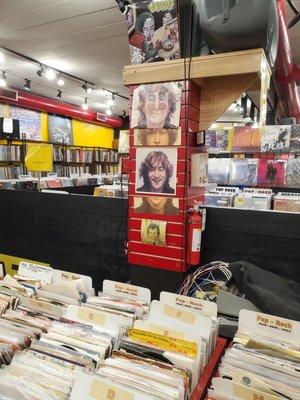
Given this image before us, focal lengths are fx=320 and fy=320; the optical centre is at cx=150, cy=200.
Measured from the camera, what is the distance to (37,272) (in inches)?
60.0

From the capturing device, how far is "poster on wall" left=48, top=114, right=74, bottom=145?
8148mm

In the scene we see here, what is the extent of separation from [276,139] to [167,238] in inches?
89.8

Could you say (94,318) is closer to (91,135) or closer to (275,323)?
(275,323)

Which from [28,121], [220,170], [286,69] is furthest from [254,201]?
[28,121]

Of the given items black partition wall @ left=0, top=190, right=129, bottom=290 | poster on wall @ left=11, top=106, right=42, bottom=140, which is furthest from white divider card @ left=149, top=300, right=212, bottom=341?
poster on wall @ left=11, top=106, right=42, bottom=140

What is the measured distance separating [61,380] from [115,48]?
14.1ft

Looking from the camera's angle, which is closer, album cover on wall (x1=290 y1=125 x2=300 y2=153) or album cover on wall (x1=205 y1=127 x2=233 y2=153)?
album cover on wall (x1=290 y1=125 x2=300 y2=153)

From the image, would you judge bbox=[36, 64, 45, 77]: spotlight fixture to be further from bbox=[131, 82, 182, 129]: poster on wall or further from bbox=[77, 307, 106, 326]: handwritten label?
bbox=[77, 307, 106, 326]: handwritten label

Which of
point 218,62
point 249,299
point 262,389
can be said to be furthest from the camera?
point 218,62

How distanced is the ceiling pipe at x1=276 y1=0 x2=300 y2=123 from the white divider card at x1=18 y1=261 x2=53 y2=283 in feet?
8.56

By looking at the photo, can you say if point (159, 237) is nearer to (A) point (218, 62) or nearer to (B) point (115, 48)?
(A) point (218, 62)

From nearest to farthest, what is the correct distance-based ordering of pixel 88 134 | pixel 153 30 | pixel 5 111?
pixel 153 30
pixel 5 111
pixel 88 134

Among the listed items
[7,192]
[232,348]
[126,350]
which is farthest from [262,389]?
[7,192]

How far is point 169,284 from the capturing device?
6.19ft
